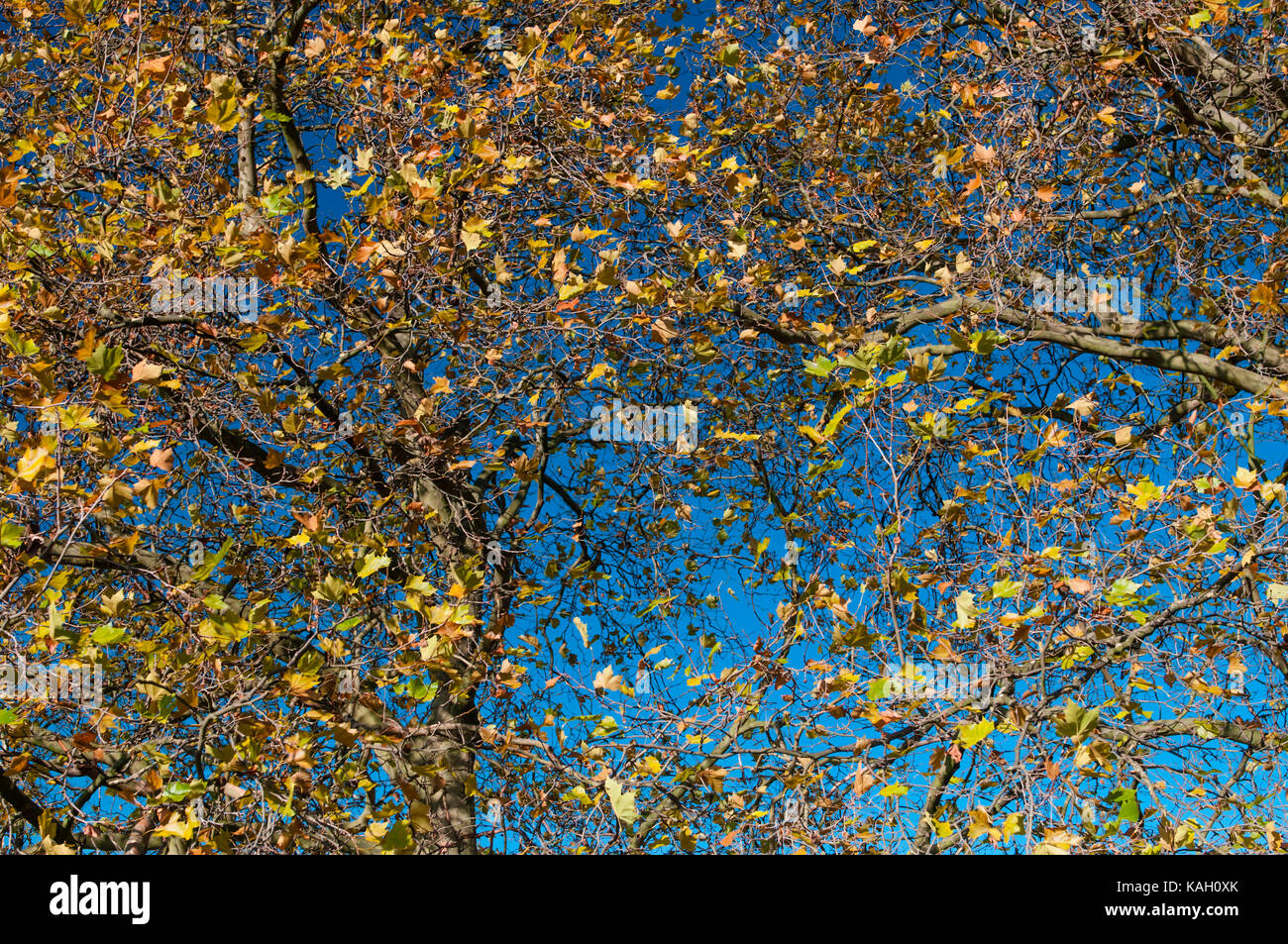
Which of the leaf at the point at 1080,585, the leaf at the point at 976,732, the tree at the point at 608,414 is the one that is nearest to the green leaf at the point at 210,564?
the tree at the point at 608,414

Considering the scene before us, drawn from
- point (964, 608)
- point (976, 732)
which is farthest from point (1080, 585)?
point (976, 732)

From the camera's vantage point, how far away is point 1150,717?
496cm

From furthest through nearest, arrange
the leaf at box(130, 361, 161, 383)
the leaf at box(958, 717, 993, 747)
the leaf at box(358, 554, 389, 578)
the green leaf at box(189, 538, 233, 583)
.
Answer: the leaf at box(358, 554, 389, 578) → the leaf at box(130, 361, 161, 383) → the green leaf at box(189, 538, 233, 583) → the leaf at box(958, 717, 993, 747)

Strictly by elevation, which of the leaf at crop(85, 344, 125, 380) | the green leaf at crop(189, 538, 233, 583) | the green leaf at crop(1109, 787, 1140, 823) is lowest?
the green leaf at crop(1109, 787, 1140, 823)

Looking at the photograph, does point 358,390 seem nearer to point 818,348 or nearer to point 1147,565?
point 818,348

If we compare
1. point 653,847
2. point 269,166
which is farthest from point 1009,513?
point 269,166

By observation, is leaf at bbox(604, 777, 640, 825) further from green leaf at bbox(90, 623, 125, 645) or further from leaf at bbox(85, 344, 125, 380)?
leaf at bbox(85, 344, 125, 380)

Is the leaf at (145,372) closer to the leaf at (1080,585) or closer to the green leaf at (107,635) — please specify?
the green leaf at (107,635)

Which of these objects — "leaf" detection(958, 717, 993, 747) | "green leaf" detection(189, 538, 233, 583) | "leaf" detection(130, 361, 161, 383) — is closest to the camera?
Result: "leaf" detection(958, 717, 993, 747)

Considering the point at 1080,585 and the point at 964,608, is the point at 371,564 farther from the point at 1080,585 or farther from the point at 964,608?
the point at 1080,585

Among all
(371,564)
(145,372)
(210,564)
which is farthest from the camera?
(371,564)

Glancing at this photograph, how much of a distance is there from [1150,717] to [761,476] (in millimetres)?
→ 2467

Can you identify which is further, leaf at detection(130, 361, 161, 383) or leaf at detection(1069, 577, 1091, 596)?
leaf at detection(1069, 577, 1091, 596)

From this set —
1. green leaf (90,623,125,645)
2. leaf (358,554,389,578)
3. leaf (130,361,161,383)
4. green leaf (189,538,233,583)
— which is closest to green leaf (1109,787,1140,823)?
leaf (358,554,389,578)
